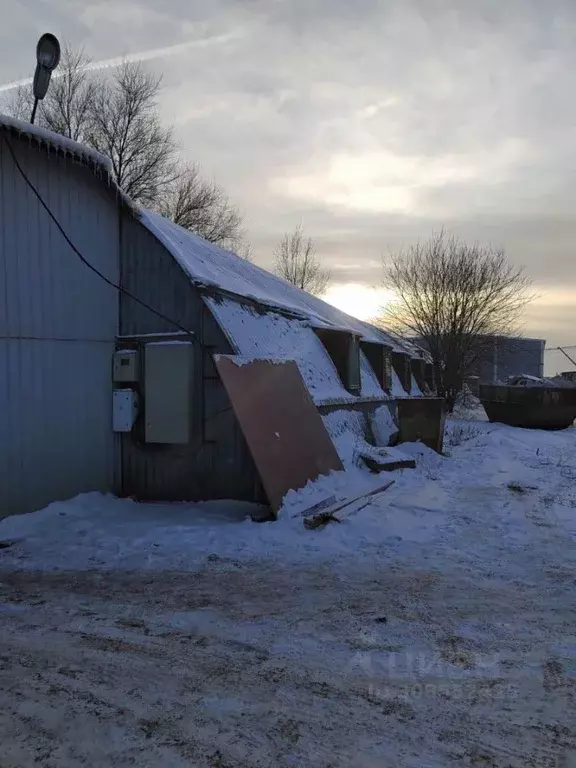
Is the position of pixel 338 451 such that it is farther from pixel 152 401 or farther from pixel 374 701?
pixel 374 701

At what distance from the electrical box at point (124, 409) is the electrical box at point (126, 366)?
0.58 ft

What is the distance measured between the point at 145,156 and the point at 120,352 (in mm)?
24076

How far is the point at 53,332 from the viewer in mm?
7699

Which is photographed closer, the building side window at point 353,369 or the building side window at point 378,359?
the building side window at point 353,369

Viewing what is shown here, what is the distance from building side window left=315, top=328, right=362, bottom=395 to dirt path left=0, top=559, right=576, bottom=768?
6.46 meters

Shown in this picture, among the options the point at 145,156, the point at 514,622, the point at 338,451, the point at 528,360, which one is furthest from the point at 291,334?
the point at 528,360

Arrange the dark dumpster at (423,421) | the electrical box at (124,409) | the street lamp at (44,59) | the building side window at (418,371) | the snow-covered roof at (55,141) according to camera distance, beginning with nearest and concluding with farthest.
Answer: the snow-covered roof at (55,141)
the street lamp at (44,59)
the electrical box at (124,409)
the dark dumpster at (423,421)
the building side window at (418,371)

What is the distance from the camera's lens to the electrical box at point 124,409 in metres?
8.24

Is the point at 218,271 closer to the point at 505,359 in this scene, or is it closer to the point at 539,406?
the point at 539,406

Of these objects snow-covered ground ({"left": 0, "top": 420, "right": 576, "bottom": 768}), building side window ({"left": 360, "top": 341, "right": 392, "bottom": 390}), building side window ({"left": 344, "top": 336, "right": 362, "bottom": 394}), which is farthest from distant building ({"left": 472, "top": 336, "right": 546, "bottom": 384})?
snow-covered ground ({"left": 0, "top": 420, "right": 576, "bottom": 768})

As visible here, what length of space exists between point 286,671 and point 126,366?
5.67 meters

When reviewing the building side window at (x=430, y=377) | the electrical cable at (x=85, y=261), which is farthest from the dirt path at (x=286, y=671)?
the building side window at (x=430, y=377)

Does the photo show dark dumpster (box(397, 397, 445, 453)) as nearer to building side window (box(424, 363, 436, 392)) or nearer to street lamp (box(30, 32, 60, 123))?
street lamp (box(30, 32, 60, 123))

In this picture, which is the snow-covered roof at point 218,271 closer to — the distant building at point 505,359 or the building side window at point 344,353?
the building side window at point 344,353
